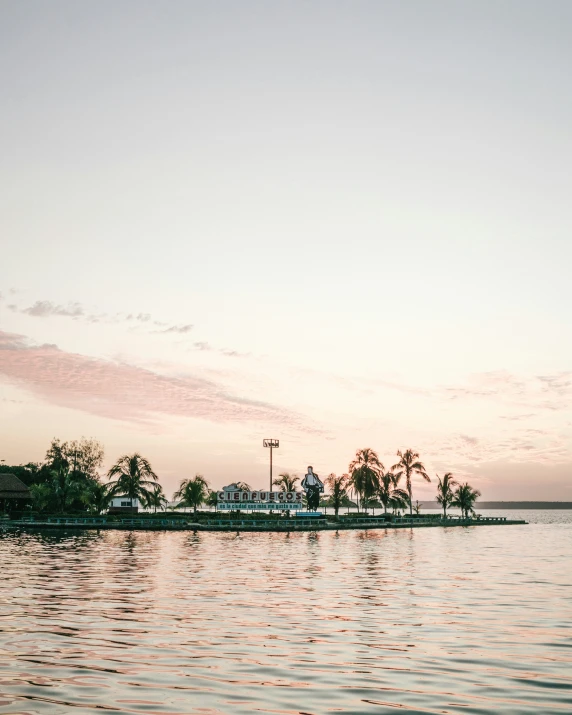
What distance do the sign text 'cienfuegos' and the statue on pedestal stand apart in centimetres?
434

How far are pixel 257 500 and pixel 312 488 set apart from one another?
9984 millimetres

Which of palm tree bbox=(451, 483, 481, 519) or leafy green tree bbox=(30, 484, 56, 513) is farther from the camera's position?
palm tree bbox=(451, 483, 481, 519)

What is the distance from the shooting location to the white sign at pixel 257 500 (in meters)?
117

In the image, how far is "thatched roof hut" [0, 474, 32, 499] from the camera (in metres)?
121

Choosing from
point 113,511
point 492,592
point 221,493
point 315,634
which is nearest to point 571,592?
point 492,592

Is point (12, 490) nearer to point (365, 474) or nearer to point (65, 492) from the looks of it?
point (65, 492)

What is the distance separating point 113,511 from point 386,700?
118 metres

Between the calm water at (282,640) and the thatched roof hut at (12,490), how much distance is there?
79.0 metres

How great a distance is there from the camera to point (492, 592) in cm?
3556

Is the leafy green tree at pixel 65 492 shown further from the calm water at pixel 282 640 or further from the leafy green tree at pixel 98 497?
the calm water at pixel 282 640

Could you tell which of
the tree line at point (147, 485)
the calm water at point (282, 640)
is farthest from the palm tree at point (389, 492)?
the calm water at point (282, 640)

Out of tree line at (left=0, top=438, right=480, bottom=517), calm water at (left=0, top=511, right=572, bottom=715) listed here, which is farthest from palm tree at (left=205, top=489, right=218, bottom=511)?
calm water at (left=0, top=511, right=572, bottom=715)

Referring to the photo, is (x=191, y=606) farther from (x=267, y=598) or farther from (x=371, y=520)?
(x=371, y=520)

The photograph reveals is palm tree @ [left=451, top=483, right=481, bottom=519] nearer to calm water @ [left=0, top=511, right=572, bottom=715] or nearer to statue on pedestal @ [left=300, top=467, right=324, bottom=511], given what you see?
statue on pedestal @ [left=300, top=467, right=324, bottom=511]
